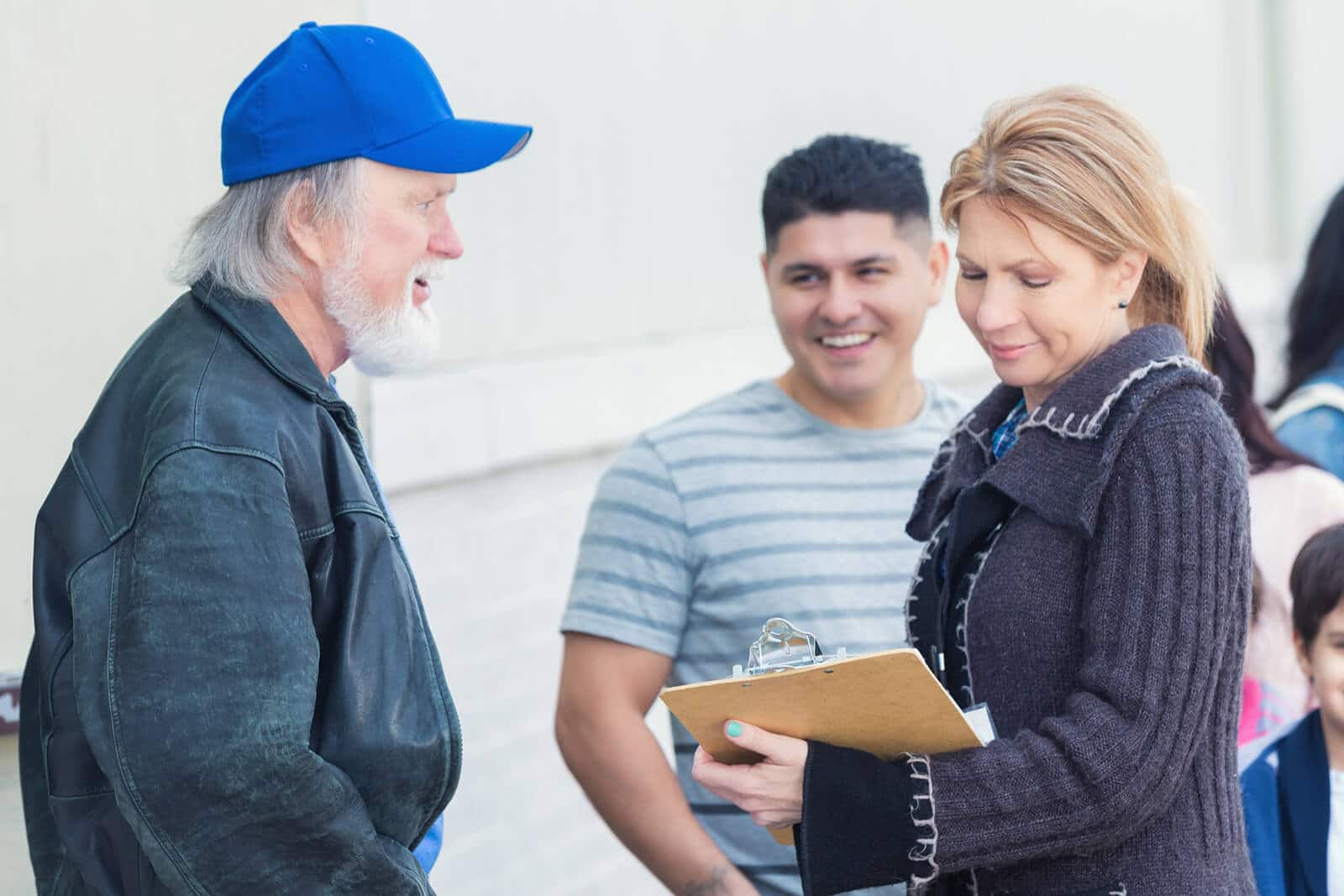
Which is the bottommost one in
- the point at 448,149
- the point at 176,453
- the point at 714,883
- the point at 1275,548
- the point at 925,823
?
the point at 714,883

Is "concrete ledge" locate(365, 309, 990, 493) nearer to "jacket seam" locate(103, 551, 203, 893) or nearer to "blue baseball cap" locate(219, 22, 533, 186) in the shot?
"blue baseball cap" locate(219, 22, 533, 186)

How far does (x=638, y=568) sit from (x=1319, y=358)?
193 cm

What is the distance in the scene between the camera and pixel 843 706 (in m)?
1.81

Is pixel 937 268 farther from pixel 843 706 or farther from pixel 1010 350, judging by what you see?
pixel 843 706

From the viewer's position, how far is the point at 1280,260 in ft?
27.4

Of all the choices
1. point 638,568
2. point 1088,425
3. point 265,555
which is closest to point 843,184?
point 638,568

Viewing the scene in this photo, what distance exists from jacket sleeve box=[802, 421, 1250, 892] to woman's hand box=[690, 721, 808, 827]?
0.10ft

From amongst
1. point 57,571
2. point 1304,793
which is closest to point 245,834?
point 57,571

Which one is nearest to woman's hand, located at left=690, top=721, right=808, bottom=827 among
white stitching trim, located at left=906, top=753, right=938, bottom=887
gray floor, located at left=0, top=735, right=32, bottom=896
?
white stitching trim, located at left=906, top=753, right=938, bottom=887

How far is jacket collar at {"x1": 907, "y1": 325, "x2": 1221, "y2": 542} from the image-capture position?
1.83 meters

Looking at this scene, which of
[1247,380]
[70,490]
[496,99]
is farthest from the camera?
[496,99]

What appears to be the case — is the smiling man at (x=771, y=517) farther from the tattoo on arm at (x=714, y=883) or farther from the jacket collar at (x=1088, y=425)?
the jacket collar at (x=1088, y=425)

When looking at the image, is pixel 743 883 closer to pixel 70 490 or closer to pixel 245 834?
pixel 245 834

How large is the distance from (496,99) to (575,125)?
1.11 feet
